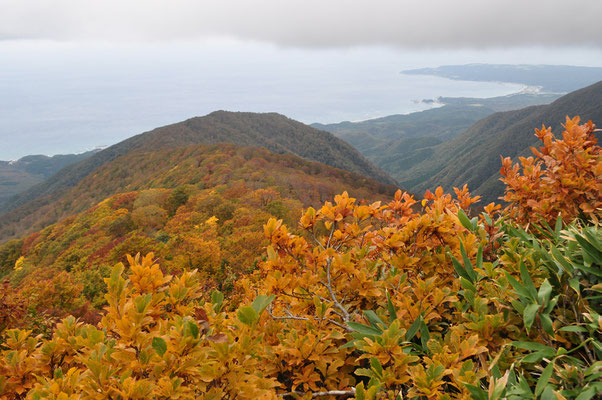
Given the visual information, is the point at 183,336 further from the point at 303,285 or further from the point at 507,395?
the point at 507,395

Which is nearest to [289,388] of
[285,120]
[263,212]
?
[263,212]

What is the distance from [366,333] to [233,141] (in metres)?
91.1

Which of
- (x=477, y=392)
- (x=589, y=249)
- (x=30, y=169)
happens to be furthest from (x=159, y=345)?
(x=30, y=169)

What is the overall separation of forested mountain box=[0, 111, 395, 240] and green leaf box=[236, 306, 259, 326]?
260 feet

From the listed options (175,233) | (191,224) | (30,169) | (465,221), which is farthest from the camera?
(30,169)

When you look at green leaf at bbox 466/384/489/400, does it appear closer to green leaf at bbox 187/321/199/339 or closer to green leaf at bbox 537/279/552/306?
green leaf at bbox 537/279/552/306

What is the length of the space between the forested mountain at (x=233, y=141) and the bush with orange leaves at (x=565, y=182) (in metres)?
78.7

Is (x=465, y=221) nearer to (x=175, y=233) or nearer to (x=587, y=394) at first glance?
(x=587, y=394)

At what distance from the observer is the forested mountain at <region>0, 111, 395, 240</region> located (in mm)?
84000

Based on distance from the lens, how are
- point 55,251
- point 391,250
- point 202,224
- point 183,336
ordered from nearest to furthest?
point 183,336, point 391,250, point 202,224, point 55,251

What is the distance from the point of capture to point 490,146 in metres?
134

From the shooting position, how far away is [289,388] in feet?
5.71

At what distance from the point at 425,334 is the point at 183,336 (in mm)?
1091

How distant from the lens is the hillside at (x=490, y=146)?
115 metres
